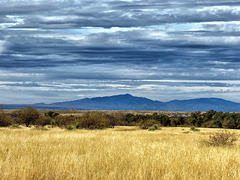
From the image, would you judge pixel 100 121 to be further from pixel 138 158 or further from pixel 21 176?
pixel 21 176

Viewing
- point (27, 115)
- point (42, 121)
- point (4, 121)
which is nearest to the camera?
point (4, 121)

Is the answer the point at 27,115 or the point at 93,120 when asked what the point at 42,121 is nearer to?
the point at 27,115

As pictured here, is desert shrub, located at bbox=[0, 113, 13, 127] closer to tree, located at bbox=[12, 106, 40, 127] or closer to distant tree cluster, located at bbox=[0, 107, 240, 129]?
distant tree cluster, located at bbox=[0, 107, 240, 129]

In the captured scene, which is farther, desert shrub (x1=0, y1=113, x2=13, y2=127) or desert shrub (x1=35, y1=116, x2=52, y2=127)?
desert shrub (x1=35, y1=116, x2=52, y2=127)

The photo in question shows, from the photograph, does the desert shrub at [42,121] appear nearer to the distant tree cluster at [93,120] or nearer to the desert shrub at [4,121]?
the distant tree cluster at [93,120]

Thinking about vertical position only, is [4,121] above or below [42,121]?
above

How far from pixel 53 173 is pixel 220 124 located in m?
73.3

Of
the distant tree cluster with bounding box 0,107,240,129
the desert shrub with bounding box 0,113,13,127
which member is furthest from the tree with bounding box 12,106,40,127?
the desert shrub with bounding box 0,113,13,127

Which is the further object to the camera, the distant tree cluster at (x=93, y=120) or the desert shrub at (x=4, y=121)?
the desert shrub at (x=4, y=121)

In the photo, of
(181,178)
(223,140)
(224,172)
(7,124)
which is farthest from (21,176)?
(7,124)

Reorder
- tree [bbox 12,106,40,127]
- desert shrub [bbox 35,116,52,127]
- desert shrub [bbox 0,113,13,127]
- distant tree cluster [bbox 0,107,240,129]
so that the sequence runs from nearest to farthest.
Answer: distant tree cluster [bbox 0,107,240,129]
desert shrub [bbox 0,113,13,127]
tree [bbox 12,106,40,127]
desert shrub [bbox 35,116,52,127]

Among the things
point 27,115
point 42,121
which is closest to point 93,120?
point 27,115

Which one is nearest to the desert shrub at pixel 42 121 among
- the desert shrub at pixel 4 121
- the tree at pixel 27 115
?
the tree at pixel 27 115

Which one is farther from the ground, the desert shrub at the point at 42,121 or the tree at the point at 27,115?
the tree at the point at 27,115
